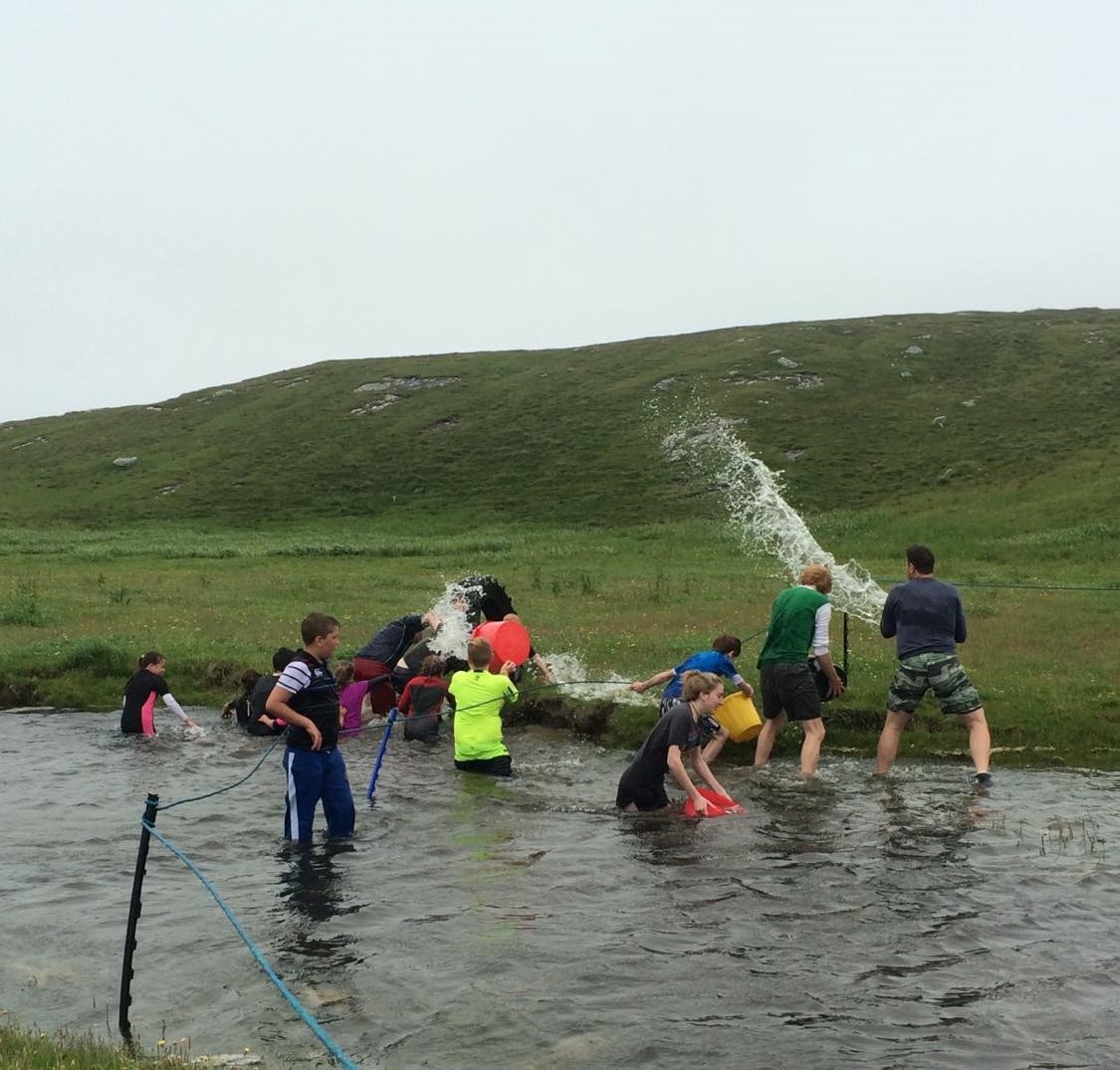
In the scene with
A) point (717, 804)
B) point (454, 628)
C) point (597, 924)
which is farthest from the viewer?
point (454, 628)

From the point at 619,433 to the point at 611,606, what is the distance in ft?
202

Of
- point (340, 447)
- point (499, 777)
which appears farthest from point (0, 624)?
point (340, 447)

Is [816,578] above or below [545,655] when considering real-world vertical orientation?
above

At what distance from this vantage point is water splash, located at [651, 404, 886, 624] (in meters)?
32.9

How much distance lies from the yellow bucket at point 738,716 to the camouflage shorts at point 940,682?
2.30m

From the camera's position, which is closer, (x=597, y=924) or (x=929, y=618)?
(x=597, y=924)

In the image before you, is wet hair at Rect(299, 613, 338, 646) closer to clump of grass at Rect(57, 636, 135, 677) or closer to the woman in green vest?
the woman in green vest

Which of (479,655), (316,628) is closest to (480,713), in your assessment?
(479,655)

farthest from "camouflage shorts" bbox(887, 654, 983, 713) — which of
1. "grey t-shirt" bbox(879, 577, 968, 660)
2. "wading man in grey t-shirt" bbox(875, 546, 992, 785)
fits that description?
"grey t-shirt" bbox(879, 577, 968, 660)

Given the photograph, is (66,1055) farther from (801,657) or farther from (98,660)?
(98,660)

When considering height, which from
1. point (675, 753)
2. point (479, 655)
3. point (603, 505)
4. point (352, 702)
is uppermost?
point (603, 505)

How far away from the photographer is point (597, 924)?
10.2 m

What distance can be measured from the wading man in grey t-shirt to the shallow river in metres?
0.77

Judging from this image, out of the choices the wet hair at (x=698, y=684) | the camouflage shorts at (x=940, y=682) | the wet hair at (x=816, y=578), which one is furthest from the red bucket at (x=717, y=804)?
the wet hair at (x=816, y=578)
